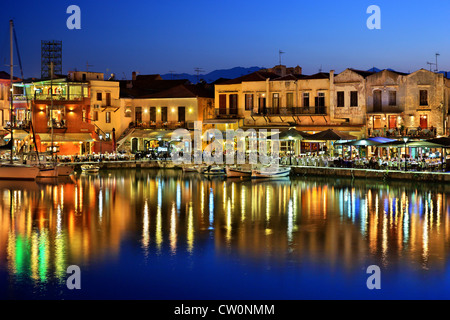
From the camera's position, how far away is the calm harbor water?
1533 centimetres

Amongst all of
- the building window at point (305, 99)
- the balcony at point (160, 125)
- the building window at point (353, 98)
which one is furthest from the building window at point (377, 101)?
the balcony at point (160, 125)

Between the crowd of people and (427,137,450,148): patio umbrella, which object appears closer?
(427,137,450,148): patio umbrella

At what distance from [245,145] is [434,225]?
91.5ft

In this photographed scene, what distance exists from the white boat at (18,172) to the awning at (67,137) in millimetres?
11015

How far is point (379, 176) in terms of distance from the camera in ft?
124

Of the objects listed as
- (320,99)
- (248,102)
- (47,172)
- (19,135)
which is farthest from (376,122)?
(19,135)

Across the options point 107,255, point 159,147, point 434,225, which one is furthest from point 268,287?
point 159,147

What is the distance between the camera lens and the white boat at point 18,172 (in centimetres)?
3972

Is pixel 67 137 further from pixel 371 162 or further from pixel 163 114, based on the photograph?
pixel 371 162

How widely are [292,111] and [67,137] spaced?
17822 mm

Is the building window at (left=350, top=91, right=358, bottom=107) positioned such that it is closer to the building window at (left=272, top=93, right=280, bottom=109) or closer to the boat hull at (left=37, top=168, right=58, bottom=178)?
the building window at (left=272, top=93, right=280, bottom=109)

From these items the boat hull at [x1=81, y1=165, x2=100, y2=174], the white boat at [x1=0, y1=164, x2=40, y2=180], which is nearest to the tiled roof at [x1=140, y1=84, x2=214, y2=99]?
the boat hull at [x1=81, y1=165, x2=100, y2=174]

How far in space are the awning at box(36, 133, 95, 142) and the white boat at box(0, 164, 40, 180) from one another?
1102cm
